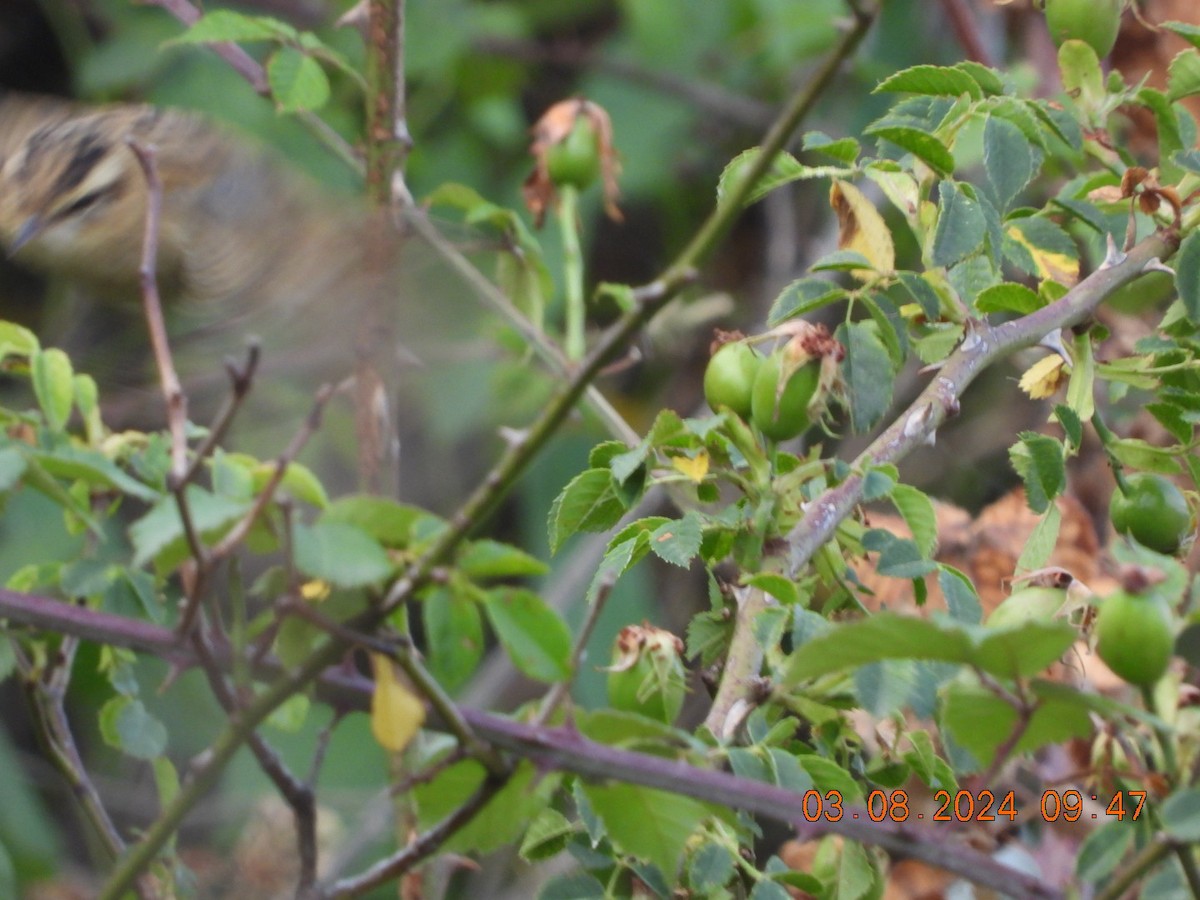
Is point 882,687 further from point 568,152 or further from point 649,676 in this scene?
point 568,152

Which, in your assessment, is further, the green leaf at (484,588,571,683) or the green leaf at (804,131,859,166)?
the green leaf at (804,131,859,166)

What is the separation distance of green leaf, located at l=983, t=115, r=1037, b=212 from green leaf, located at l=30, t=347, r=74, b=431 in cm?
45

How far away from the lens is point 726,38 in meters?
2.37

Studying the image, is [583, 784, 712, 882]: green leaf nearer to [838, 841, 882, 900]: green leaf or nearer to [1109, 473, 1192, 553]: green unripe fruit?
[838, 841, 882, 900]: green leaf

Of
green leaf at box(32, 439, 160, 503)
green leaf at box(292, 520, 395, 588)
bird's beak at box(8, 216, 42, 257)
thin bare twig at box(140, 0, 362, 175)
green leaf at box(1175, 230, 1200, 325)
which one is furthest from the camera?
→ bird's beak at box(8, 216, 42, 257)

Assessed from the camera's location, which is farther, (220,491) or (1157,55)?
(1157,55)

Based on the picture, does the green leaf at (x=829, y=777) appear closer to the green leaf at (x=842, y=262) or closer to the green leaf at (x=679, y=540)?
the green leaf at (x=679, y=540)

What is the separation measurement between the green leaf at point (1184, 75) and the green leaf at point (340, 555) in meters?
0.50

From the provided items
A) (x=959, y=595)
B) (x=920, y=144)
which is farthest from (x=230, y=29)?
(x=959, y=595)

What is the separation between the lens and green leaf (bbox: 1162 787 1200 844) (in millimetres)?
421

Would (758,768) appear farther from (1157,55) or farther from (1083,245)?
(1157,55)

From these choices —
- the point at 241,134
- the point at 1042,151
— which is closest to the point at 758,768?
the point at 1042,151

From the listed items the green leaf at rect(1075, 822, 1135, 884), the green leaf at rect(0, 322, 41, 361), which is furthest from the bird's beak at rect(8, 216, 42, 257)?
the green leaf at rect(1075, 822, 1135, 884)

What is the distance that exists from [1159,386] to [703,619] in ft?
0.88
